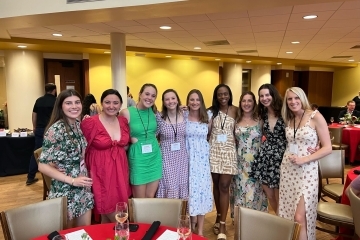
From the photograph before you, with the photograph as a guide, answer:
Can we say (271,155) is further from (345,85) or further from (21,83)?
(345,85)

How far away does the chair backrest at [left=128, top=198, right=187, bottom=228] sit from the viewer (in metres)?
1.91

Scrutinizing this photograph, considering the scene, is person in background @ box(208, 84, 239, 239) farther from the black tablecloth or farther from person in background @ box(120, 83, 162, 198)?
the black tablecloth

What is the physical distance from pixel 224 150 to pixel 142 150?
835 mm

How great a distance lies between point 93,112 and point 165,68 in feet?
18.4

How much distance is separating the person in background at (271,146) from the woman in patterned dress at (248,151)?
68mm

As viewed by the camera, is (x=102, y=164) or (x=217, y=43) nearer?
(x=102, y=164)

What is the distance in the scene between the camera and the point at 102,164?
2281 millimetres

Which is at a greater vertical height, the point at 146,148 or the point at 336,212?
the point at 146,148

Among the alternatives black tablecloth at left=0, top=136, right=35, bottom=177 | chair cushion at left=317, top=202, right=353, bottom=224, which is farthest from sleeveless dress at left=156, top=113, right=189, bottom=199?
black tablecloth at left=0, top=136, right=35, bottom=177

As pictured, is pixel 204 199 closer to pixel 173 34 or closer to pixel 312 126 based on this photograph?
pixel 312 126

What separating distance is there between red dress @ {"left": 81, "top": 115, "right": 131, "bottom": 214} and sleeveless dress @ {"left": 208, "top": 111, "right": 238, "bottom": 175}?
0.99 meters

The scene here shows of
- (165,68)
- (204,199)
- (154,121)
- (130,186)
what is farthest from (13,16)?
(165,68)

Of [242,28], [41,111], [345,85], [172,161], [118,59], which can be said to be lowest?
[172,161]

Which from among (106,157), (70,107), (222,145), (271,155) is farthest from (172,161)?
(70,107)
